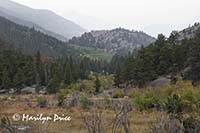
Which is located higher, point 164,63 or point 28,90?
point 164,63

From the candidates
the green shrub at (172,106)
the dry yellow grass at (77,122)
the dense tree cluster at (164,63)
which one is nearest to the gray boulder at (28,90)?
the dense tree cluster at (164,63)

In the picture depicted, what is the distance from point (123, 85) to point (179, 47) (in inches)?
452

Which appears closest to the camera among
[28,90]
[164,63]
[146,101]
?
[146,101]

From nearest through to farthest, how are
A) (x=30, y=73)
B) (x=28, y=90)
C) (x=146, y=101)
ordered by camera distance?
1. (x=146, y=101)
2. (x=28, y=90)
3. (x=30, y=73)

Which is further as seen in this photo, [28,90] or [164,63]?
[28,90]

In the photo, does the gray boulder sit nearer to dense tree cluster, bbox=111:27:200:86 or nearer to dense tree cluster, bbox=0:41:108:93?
dense tree cluster, bbox=0:41:108:93

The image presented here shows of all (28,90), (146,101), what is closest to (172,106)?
(146,101)

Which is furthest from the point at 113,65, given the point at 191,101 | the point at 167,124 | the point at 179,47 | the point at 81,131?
the point at 167,124

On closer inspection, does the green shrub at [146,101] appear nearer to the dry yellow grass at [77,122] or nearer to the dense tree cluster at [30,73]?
the dry yellow grass at [77,122]

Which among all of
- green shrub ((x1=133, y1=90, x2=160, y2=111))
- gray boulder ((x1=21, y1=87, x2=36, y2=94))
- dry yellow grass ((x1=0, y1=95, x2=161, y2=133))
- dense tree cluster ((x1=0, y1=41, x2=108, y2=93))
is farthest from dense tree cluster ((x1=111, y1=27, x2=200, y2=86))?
dry yellow grass ((x1=0, y1=95, x2=161, y2=133))

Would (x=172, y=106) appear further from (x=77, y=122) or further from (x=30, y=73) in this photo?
(x=30, y=73)

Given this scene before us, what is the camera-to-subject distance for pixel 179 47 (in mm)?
66562

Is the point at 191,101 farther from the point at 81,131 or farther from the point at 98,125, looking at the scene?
the point at 98,125

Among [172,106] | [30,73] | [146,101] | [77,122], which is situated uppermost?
[172,106]
